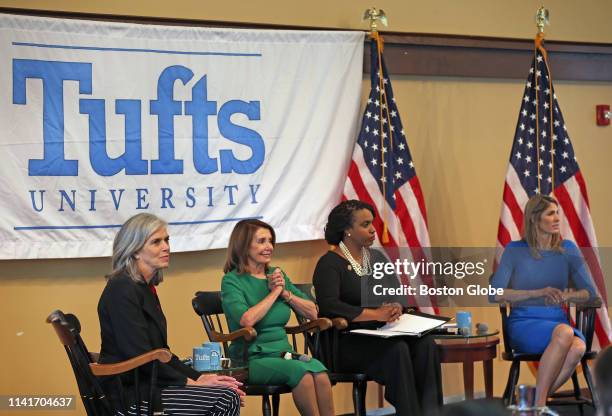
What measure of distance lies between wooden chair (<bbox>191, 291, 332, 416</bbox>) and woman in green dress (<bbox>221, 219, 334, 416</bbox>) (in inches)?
2.1

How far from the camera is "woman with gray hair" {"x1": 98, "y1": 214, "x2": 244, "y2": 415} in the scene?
3811 mm

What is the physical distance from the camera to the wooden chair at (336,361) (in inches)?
186

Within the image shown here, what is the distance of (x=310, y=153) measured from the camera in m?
5.68

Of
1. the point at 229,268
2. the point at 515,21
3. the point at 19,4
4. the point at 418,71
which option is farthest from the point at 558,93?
the point at 19,4

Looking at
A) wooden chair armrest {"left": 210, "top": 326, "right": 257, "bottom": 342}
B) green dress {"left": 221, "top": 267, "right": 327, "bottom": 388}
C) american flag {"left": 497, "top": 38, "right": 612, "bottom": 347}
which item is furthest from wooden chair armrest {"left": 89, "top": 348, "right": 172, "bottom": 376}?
american flag {"left": 497, "top": 38, "right": 612, "bottom": 347}

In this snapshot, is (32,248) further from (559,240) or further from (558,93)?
(558,93)

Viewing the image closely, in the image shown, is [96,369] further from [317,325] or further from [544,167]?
[544,167]

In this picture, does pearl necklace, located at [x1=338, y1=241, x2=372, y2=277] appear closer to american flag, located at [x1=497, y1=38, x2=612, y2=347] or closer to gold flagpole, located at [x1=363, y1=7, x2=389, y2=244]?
gold flagpole, located at [x1=363, y1=7, x2=389, y2=244]

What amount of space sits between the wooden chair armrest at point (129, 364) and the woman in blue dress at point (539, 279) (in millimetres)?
2370

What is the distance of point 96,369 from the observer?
3678 millimetres

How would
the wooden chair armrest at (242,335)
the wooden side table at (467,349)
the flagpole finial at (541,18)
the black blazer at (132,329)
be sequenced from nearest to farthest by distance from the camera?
the black blazer at (132,329), the wooden chair armrest at (242,335), the wooden side table at (467,349), the flagpole finial at (541,18)

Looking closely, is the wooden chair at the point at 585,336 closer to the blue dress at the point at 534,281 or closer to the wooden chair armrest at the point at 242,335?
the blue dress at the point at 534,281
